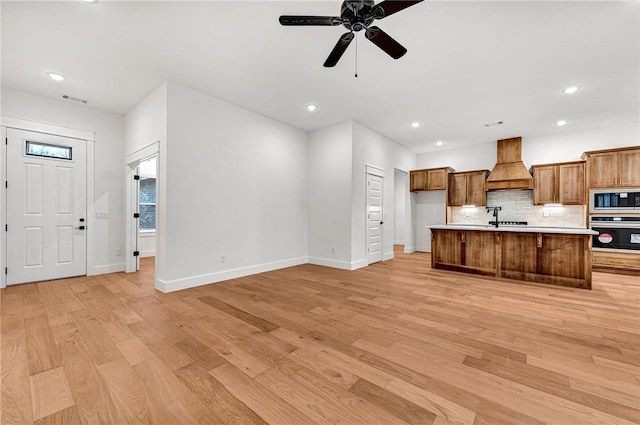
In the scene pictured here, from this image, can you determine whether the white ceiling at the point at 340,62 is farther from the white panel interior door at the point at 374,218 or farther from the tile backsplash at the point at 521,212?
the tile backsplash at the point at 521,212

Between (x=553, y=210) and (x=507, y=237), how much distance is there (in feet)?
9.23

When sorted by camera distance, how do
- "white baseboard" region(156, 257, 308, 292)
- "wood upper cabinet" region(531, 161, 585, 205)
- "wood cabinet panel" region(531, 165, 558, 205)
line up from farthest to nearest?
"wood cabinet panel" region(531, 165, 558, 205)
"wood upper cabinet" region(531, 161, 585, 205)
"white baseboard" region(156, 257, 308, 292)

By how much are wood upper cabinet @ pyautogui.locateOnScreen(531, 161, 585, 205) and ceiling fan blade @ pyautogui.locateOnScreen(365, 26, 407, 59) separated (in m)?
5.85

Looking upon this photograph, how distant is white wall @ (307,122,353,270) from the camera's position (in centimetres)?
544

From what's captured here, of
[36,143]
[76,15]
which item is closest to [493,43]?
[76,15]

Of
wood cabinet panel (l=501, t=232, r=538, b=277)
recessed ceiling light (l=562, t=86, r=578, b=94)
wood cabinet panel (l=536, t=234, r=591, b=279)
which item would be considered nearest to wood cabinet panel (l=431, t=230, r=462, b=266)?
wood cabinet panel (l=501, t=232, r=538, b=277)

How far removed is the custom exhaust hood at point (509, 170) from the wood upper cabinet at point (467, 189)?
0.21 metres

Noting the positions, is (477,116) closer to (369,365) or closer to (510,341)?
(510,341)

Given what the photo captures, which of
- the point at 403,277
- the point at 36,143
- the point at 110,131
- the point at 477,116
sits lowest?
the point at 403,277

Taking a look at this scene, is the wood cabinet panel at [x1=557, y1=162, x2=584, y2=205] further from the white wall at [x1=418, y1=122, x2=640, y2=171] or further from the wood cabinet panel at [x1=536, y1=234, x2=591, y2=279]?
the wood cabinet panel at [x1=536, y1=234, x2=591, y2=279]

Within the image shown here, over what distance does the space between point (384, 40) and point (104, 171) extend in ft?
18.0

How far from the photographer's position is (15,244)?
4.16 meters

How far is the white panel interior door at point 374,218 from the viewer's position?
5938 mm

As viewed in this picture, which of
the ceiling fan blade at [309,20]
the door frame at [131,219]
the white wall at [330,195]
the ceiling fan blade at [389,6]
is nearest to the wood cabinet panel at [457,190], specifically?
the white wall at [330,195]
